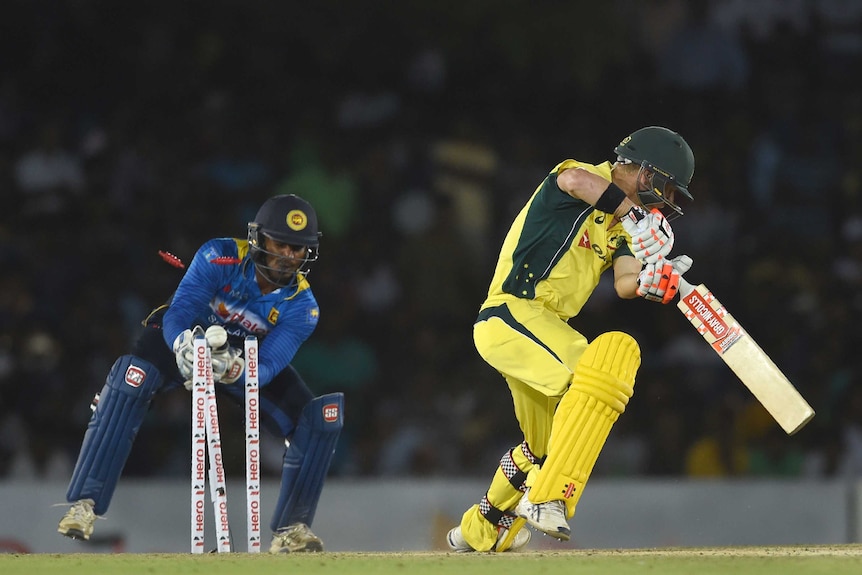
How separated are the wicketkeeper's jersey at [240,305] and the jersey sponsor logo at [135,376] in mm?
192

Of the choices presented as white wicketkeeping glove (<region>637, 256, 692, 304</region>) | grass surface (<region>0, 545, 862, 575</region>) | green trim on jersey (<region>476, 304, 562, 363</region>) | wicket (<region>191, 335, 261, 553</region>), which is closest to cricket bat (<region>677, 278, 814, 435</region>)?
white wicketkeeping glove (<region>637, 256, 692, 304</region>)

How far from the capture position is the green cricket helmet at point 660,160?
500cm

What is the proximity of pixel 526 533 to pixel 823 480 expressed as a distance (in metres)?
2.92

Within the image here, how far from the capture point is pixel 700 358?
28.7 ft

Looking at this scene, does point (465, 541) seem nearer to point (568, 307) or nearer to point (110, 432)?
point (568, 307)

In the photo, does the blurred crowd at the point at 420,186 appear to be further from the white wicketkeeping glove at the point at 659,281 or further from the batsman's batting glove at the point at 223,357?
the white wicketkeeping glove at the point at 659,281

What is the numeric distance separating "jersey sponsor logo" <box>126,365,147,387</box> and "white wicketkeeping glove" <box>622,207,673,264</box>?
6.26 feet

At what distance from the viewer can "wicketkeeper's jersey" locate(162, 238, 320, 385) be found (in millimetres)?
5316

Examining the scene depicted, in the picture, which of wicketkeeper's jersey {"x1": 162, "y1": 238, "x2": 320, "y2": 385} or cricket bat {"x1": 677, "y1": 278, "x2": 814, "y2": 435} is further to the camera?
wicketkeeper's jersey {"x1": 162, "y1": 238, "x2": 320, "y2": 385}

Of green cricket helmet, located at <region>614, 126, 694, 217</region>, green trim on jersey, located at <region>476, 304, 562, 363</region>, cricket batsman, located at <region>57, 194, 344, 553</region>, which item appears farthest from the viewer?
cricket batsman, located at <region>57, 194, 344, 553</region>

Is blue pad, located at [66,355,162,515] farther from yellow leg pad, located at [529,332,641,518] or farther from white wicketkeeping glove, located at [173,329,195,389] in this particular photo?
yellow leg pad, located at [529,332,641,518]

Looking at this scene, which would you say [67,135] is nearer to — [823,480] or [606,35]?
[606,35]

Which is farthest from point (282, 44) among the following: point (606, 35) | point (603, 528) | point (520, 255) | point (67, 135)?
point (520, 255)

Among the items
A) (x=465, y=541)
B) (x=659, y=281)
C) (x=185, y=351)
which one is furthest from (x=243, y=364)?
(x=659, y=281)
